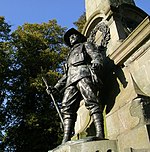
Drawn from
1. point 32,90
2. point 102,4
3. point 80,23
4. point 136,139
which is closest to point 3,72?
point 32,90

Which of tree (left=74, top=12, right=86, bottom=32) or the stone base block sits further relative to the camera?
tree (left=74, top=12, right=86, bottom=32)

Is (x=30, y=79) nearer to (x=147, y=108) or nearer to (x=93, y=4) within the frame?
(x=93, y=4)

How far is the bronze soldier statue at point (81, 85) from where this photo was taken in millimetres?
4934

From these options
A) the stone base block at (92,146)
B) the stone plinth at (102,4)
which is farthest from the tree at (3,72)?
the stone base block at (92,146)

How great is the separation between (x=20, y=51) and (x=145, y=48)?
1330 cm

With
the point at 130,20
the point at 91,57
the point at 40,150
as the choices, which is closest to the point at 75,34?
the point at 91,57

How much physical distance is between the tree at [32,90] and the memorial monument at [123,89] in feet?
28.8

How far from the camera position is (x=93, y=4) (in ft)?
26.6

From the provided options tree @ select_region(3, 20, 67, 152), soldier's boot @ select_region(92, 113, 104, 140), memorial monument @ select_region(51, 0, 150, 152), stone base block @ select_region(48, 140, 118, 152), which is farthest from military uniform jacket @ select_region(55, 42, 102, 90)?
tree @ select_region(3, 20, 67, 152)

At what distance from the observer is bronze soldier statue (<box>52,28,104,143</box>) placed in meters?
4.93

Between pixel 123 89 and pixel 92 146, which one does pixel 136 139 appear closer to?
pixel 92 146

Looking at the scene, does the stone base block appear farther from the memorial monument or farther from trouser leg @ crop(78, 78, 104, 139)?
trouser leg @ crop(78, 78, 104, 139)

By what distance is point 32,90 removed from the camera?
16.8 metres

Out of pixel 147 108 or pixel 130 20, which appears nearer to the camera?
pixel 147 108
